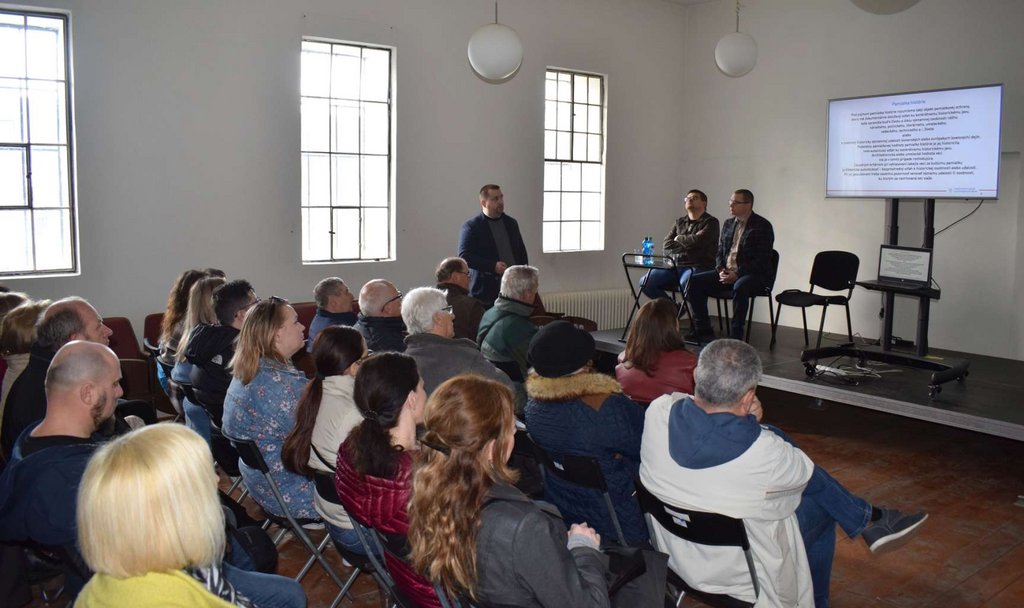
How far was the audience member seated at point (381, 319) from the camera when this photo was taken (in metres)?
4.68

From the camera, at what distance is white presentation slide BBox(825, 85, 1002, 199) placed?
6691 mm

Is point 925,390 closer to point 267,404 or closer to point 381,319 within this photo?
point 381,319

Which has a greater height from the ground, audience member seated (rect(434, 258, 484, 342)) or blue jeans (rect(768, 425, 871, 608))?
audience member seated (rect(434, 258, 484, 342))

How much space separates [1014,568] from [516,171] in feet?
19.4

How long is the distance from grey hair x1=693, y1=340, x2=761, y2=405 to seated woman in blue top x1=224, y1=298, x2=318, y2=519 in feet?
5.01

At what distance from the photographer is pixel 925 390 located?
5711mm

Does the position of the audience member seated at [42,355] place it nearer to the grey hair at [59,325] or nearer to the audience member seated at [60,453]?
the grey hair at [59,325]

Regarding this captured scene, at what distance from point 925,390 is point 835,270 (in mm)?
2402

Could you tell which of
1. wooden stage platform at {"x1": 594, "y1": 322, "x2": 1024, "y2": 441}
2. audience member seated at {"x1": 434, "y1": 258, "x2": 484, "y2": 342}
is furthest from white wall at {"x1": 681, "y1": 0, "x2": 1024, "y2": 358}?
audience member seated at {"x1": 434, "y1": 258, "x2": 484, "y2": 342}

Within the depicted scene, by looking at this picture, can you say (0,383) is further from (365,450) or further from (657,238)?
(657,238)

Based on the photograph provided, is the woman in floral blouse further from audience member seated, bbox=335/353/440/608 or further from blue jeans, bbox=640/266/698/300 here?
blue jeans, bbox=640/266/698/300

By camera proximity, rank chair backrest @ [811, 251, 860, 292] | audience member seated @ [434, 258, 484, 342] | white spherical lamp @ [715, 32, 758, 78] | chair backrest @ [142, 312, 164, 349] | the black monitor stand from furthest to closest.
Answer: chair backrest @ [811, 251, 860, 292] < white spherical lamp @ [715, 32, 758, 78] < chair backrest @ [142, 312, 164, 349] < the black monitor stand < audience member seated @ [434, 258, 484, 342]

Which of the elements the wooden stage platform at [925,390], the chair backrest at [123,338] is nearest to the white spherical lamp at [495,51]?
the wooden stage platform at [925,390]

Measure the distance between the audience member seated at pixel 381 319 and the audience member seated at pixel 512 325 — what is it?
1.65 feet
